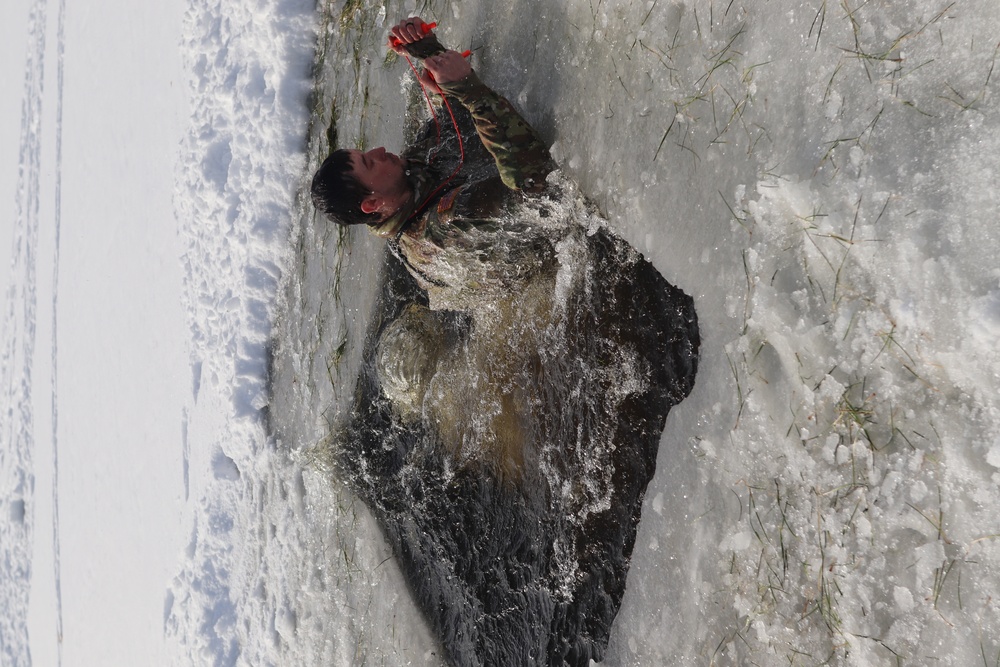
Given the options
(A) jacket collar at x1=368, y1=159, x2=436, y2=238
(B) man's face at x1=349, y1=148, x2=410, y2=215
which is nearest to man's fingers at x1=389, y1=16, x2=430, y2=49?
(B) man's face at x1=349, y1=148, x2=410, y2=215

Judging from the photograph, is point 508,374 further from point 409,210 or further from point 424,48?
point 424,48

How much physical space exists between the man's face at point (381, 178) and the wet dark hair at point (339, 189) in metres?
0.03

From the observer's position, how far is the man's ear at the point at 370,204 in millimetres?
3283

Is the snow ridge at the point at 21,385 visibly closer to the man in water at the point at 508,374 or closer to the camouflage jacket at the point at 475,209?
the man in water at the point at 508,374

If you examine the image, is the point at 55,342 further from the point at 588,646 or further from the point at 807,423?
the point at 807,423

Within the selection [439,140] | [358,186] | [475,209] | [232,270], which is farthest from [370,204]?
[232,270]

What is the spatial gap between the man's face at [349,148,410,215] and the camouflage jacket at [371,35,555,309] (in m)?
0.08

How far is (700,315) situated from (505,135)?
1164mm

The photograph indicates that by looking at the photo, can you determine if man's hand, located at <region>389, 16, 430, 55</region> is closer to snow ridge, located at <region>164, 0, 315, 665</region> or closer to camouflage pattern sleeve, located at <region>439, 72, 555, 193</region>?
camouflage pattern sleeve, located at <region>439, 72, 555, 193</region>

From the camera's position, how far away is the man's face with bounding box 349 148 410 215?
3.29 metres

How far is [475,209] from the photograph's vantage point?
3.37m

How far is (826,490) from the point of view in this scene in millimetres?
2420

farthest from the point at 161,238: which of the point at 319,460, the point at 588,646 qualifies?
the point at 588,646

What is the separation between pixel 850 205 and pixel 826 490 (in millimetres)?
931
